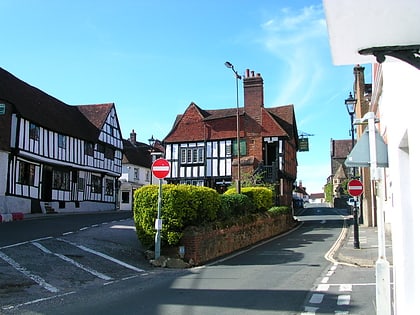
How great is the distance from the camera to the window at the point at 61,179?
3481 cm

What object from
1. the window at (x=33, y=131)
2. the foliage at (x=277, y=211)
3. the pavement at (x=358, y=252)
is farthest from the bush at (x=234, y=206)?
the window at (x=33, y=131)

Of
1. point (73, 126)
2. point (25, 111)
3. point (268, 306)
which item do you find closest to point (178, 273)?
point (268, 306)

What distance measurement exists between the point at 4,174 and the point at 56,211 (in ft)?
24.0

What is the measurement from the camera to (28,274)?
34.0ft

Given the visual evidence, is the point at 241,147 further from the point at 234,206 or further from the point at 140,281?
the point at 140,281

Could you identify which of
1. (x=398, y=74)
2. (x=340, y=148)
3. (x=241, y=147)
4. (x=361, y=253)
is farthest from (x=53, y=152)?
(x=340, y=148)

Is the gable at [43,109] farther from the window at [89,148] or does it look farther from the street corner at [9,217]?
the street corner at [9,217]

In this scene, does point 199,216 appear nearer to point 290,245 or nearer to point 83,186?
point 290,245

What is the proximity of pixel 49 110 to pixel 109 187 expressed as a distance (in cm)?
1176

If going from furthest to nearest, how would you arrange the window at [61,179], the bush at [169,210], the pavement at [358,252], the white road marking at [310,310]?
the window at [61,179], the pavement at [358,252], the bush at [169,210], the white road marking at [310,310]

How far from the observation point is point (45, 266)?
36.9 feet

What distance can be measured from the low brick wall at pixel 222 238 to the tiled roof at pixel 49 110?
1656cm

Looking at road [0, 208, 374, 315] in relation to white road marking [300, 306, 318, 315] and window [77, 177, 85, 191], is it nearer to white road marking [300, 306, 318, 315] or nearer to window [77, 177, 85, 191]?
white road marking [300, 306, 318, 315]

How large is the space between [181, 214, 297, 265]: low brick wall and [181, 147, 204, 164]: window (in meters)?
14.0
